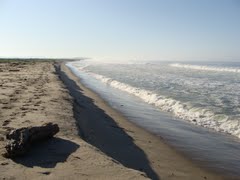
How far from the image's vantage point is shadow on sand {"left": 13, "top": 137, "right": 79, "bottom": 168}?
6112 millimetres

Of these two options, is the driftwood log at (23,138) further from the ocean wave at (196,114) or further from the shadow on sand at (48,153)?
the ocean wave at (196,114)

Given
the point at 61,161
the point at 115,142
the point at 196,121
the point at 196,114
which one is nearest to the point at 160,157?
the point at 115,142

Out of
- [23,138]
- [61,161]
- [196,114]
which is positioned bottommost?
[196,114]

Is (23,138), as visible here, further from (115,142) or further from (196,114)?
(196,114)

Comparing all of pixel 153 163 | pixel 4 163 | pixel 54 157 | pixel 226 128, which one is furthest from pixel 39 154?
pixel 226 128

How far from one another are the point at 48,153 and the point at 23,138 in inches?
22.8

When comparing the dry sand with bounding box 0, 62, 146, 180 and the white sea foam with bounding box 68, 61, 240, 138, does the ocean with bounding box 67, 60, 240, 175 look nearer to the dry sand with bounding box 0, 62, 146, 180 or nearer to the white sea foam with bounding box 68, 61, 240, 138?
the white sea foam with bounding box 68, 61, 240, 138

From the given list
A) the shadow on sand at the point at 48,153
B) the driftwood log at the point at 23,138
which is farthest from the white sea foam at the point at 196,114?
the driftwood log at the point at 23,138

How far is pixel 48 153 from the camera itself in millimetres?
6562

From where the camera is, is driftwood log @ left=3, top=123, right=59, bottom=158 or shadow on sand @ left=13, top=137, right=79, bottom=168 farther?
driftwood log @ left=3, top=123, right=59, bottom=158

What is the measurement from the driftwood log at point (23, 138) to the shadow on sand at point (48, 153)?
12 cm

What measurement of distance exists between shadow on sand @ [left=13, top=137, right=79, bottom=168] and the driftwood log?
12cm

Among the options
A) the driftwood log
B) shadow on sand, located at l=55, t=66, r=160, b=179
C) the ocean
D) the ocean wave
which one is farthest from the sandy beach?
the ocean wave

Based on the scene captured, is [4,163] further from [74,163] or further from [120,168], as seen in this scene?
[120,168]
